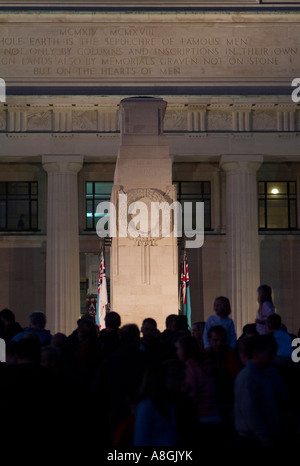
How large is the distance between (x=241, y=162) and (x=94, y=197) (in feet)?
29.2

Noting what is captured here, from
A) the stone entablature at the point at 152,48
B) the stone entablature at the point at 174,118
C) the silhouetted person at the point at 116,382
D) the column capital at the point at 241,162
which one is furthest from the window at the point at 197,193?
the silhouetted person at the point at 116,382

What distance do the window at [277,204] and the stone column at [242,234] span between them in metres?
5.47

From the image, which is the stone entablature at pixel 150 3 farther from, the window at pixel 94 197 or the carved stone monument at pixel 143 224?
the carved stone monument at pixel 143 224

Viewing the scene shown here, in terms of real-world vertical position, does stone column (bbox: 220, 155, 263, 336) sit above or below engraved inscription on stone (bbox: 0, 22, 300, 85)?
below

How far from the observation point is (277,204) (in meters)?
62.6

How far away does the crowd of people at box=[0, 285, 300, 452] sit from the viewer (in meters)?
11.9

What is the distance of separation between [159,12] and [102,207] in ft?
36.0

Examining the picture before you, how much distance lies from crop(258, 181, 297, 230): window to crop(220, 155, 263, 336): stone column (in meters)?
5.47

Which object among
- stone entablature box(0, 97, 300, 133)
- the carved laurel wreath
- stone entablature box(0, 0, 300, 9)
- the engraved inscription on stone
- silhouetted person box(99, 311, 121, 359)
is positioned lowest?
silhouetted person box(99, 311, 121, 359)

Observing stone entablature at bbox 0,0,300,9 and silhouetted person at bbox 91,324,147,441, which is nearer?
silhouetted person at bbox 91,324,147,441

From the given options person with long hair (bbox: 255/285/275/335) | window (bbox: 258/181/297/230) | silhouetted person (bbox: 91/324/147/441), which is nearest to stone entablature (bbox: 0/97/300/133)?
window (bbox: 258/181/297/230)

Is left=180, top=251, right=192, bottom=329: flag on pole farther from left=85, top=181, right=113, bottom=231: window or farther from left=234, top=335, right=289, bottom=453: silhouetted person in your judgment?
left=234, top=335, right=289, bottom=453: silhouetted person
